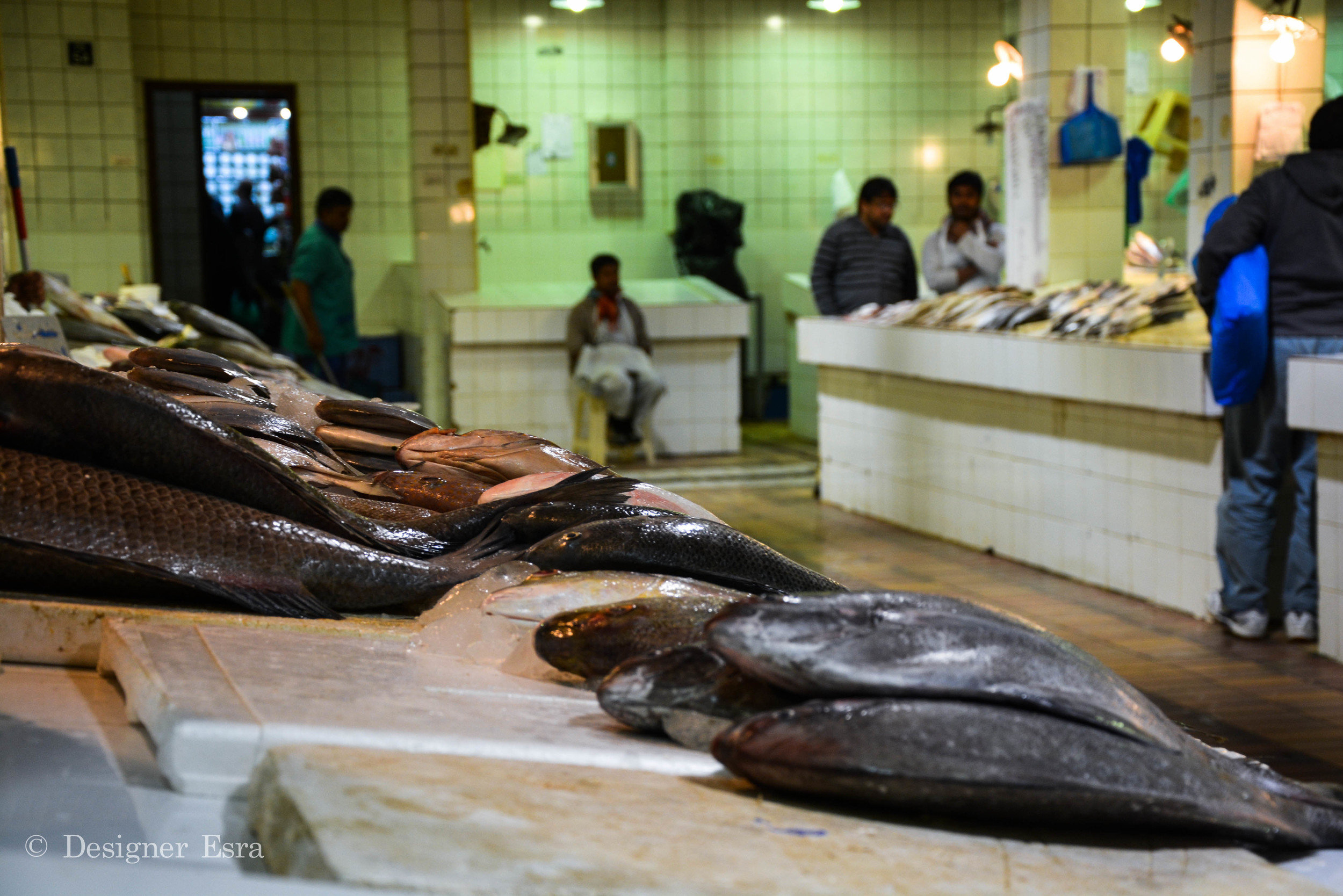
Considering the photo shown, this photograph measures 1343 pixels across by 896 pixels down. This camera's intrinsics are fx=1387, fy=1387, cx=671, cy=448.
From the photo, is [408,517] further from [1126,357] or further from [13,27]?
[13,27]

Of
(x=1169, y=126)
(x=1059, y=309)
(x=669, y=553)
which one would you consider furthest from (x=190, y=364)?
(x=1169, y=126)

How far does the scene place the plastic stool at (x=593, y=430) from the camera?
11.4 m

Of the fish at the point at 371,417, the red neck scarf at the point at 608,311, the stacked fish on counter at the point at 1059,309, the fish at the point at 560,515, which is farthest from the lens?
the red neck scarf at the point at 608,311

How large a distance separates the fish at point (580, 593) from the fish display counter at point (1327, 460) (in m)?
3.65

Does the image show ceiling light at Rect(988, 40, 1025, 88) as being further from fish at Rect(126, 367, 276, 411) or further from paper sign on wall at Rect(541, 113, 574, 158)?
fish at Rect(126, 367, 276, 411)

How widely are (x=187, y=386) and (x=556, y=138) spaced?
481 inches

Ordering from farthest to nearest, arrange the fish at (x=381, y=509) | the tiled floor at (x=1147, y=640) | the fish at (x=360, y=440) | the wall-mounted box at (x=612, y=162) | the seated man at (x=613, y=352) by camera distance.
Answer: the wall-mounted box at (x=612, y=162)
the seated man at (x=613, y=352)
the tiled floor at (x=1147, y=640)
the fish at (x=360, y=440)
the fish at (x=381, y=509)

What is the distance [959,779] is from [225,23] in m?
14.6

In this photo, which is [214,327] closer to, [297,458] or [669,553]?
[297,458]

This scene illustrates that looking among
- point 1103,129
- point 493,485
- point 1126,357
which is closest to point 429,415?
point 1103,129

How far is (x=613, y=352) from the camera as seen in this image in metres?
11.4

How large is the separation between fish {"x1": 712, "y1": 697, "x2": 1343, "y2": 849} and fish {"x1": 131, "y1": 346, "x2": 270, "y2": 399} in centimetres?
271

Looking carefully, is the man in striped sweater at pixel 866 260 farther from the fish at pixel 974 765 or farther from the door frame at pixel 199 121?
the fish at pixel 974 765

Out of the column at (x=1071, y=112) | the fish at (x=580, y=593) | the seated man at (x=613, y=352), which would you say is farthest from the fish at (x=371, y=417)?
the seated man at (x=613, y=352)
